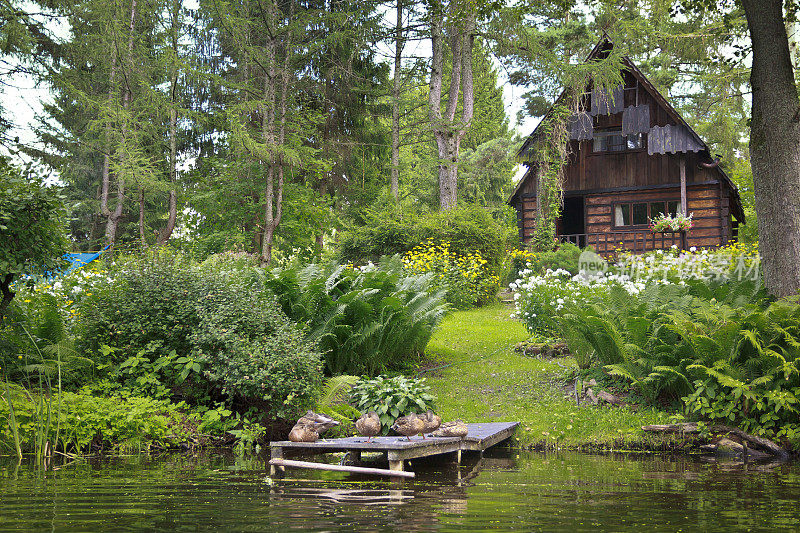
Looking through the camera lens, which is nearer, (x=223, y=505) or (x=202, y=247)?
(x=223, y=505)

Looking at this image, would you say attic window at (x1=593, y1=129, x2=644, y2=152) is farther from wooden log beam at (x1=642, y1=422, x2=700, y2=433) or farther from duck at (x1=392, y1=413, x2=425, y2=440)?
duck at (x1=392, y1=413, x2=425, y2=440)

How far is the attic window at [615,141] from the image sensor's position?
25797mm

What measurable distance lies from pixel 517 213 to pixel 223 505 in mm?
22554

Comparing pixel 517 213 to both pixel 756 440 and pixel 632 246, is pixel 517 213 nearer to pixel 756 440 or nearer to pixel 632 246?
pixel 632 246

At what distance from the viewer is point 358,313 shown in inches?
→ 458

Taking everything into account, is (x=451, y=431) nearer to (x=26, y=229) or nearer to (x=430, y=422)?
(x=430, y=422)

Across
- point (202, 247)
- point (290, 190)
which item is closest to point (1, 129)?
point (202, 247)

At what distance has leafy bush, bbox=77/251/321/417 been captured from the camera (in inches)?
362

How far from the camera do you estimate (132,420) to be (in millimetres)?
8719

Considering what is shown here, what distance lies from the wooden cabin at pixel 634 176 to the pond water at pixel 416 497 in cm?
1764

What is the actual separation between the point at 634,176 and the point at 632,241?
233 cm

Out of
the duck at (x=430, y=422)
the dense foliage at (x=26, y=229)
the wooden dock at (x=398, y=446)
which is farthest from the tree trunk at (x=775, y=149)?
the dense foliage at (x=26, y=229)

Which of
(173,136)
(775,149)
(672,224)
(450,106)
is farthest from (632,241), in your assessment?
(173,136)

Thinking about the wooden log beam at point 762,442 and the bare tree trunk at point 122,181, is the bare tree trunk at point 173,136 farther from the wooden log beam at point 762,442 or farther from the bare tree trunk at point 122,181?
the wooden log beam at point 762,442
